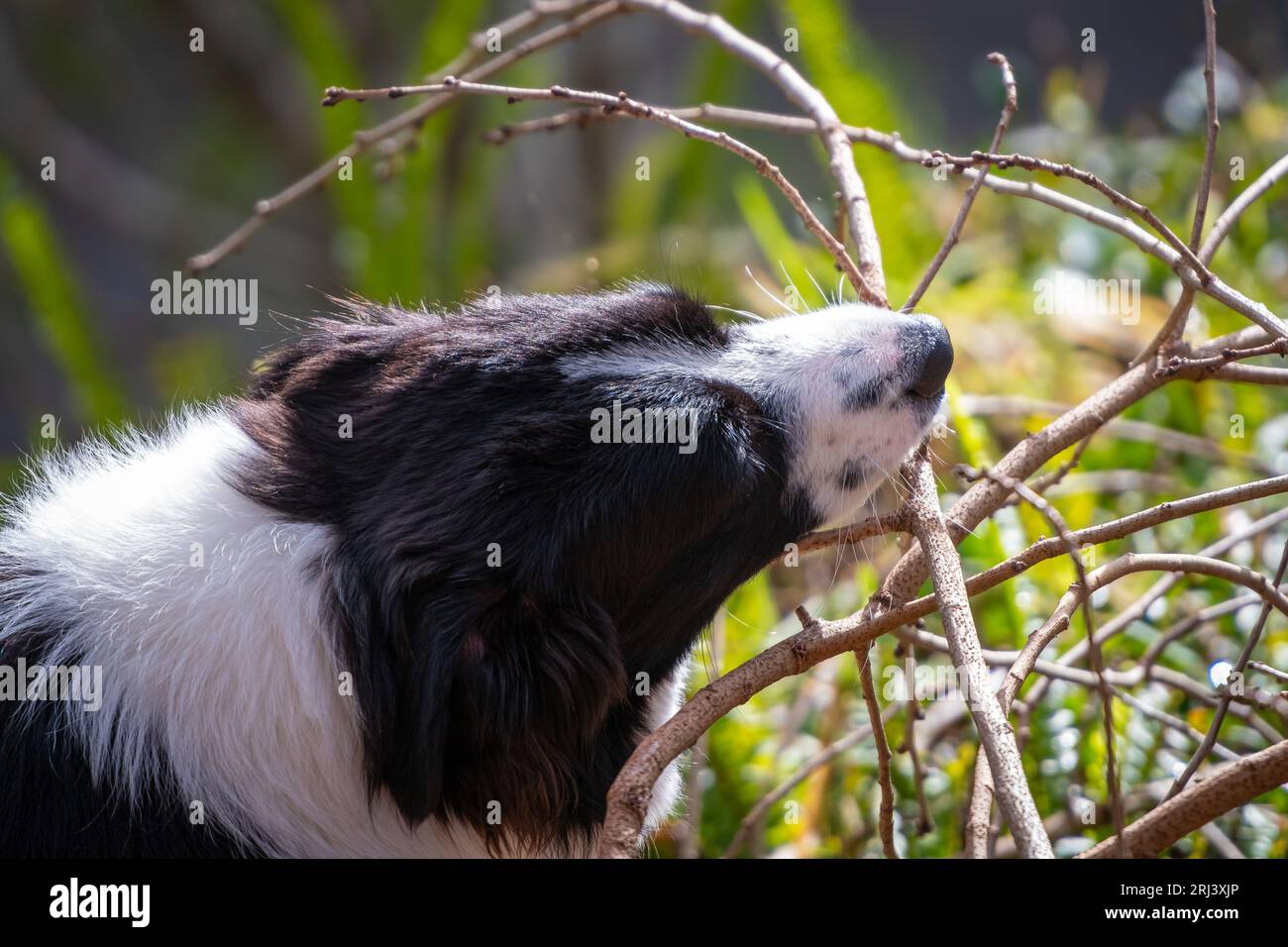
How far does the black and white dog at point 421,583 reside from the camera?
1.74 meters

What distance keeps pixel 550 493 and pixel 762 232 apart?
2.81 m

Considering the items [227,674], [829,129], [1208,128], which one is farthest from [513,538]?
[1208,128]

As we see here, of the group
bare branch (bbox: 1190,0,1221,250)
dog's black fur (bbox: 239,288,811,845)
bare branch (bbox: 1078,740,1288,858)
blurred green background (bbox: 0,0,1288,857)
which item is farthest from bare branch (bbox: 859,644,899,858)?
bare branch (bbox: 1190,0,1221,250)

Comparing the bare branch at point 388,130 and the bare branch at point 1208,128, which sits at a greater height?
the bare branch at point 388,130

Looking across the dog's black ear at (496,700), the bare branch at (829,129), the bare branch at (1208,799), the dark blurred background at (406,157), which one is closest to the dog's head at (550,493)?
the dog's black ear at (496,700)

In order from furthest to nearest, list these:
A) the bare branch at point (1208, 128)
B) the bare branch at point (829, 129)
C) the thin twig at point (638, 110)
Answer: the bare branch at point (829, 129) → the thin twig at point (638, 110) → the bare branch at point (1208, 128)

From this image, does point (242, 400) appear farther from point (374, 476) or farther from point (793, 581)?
point (793, 581)

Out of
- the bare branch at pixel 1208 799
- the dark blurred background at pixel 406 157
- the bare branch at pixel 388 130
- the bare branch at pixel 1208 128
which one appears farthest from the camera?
the dark blurred background at pixel 406 157

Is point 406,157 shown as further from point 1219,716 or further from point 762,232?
point 1219,716

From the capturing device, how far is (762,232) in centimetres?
436

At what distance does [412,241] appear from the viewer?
5398mm

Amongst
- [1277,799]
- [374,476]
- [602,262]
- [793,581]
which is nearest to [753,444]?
[374,476]

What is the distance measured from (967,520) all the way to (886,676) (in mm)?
1013

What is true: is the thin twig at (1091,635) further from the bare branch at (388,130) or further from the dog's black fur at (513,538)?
the bare branch at (388,130)
